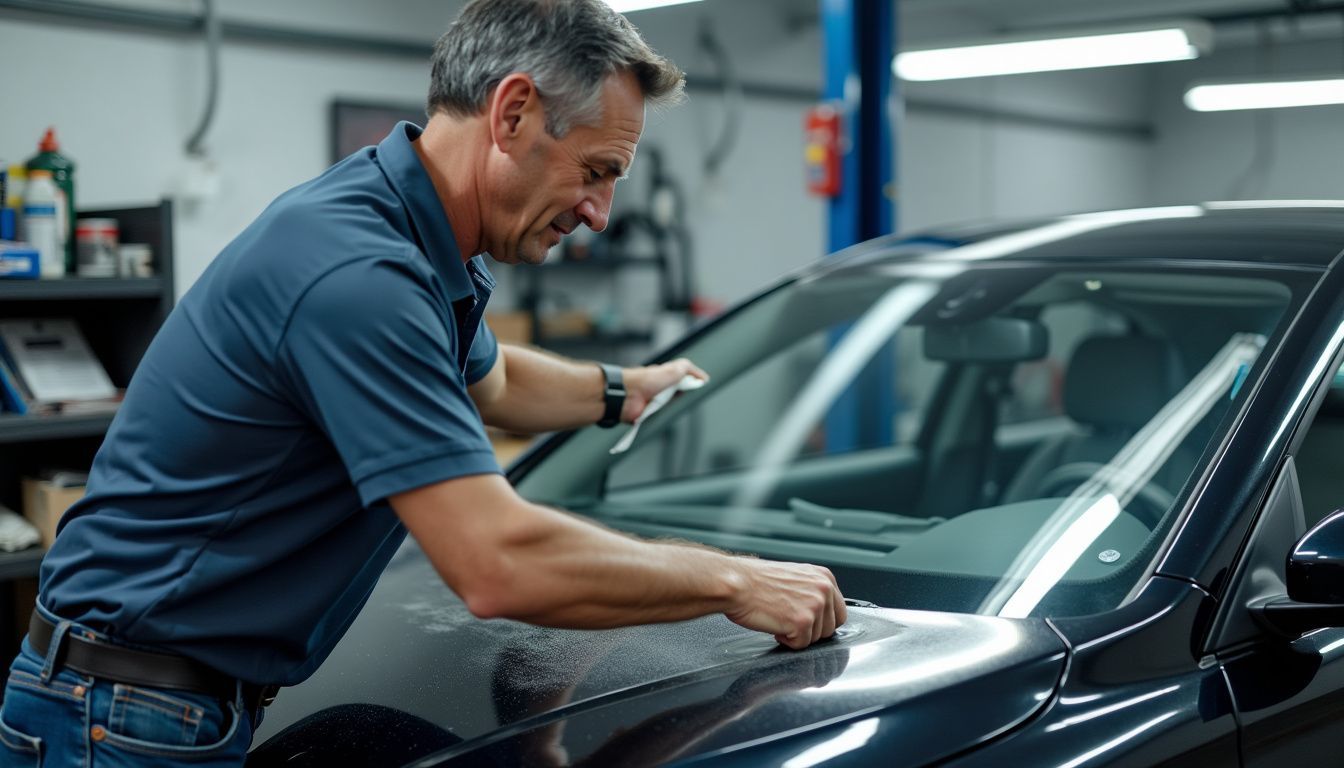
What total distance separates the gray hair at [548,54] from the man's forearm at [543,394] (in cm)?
63

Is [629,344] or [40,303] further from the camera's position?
[629,344]

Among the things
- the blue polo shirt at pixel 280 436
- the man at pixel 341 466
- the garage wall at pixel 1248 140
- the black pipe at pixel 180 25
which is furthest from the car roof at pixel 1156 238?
the garage wall at pixel 1248 140

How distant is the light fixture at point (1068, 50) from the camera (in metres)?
6.08

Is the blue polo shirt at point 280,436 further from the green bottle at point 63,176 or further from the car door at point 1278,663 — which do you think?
the green bottle at point 63,176

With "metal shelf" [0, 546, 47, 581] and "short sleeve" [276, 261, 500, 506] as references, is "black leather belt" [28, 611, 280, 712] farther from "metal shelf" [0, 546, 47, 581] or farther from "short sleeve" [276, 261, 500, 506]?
"metal shelf" [0, 546, 47, 581]

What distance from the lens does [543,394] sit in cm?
200

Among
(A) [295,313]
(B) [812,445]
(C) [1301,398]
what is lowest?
(B) [812,445]

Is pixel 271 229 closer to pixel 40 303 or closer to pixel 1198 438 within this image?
pixel 1198 438

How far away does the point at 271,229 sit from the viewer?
1.27 meters

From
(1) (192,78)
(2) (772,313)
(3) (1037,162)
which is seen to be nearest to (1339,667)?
(2) (772,313)

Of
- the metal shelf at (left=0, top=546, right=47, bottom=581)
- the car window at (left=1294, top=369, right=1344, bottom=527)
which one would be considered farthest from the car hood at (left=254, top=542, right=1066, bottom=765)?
the metal shelf at (left=0, top=546, right=47, bottom=581)

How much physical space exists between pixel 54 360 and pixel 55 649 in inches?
109

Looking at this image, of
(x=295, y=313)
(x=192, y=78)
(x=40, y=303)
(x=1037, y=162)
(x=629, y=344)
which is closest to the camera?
(x=295, y=313)

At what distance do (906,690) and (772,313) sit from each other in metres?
1.25
